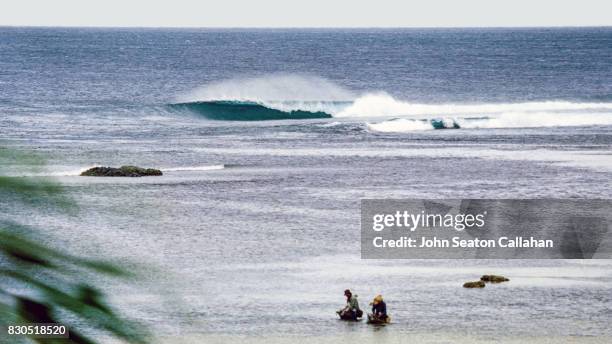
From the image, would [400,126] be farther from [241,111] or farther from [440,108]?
[440,108]

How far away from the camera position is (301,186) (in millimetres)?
37656

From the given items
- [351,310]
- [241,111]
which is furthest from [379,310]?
[241,111]

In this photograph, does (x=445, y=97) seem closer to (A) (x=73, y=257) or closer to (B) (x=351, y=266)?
(B) (x=351, y=266)

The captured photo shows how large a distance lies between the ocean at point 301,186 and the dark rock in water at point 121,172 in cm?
83

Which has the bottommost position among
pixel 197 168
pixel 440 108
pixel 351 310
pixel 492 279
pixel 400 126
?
pixel 351 310

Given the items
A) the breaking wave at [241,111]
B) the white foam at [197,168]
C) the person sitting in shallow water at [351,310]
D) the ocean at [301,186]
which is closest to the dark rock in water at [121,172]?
the ocean at [301,186]

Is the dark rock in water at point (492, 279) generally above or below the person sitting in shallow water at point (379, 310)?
above

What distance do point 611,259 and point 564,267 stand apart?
1.47 meters

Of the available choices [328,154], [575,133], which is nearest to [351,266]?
[328,154]

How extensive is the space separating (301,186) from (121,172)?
6.44 m

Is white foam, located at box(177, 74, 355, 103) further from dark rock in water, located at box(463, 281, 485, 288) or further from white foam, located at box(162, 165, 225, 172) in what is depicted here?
dark rock in water, located at box(463, 281, 485, 288)

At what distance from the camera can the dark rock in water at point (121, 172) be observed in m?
39.7

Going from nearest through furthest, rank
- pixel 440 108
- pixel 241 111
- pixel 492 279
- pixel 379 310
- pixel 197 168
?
pixel 379 310, pixel 492 279, pixel 197 168, pixel 241 111, pixel 440 108

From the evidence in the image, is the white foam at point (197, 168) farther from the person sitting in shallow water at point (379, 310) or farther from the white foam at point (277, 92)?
the white foam at point (277, 92)
